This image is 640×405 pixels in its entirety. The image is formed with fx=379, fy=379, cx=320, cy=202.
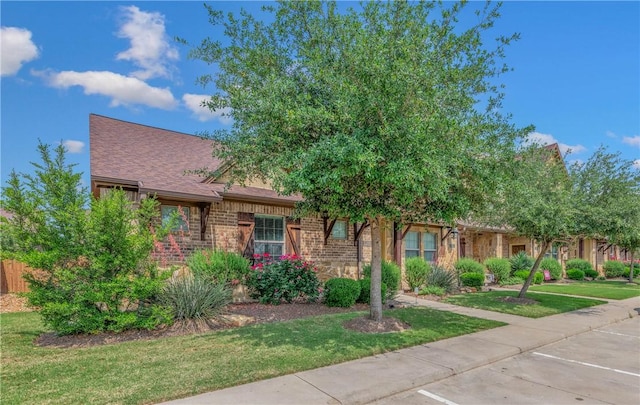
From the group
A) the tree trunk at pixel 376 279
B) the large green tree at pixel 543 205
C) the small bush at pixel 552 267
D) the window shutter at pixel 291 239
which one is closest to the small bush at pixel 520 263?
the small bush at pixel 552 267

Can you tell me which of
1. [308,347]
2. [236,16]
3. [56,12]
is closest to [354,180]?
[308,347]

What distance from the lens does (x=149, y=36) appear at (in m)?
10.7

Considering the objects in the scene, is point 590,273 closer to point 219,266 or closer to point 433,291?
point 433,291

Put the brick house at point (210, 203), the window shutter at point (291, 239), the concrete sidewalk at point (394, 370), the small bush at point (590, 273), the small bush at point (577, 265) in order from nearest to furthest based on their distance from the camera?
the concrete sidewalk at point (394, 370) < the brick house at point (210, 203) < the window shutter at point (291, 239) < the small bush at point (577, 265) < the small bush at point (590, 273)

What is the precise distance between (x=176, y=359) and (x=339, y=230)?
920 cm

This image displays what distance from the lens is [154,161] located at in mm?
11805

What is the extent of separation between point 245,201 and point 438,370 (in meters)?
7.78

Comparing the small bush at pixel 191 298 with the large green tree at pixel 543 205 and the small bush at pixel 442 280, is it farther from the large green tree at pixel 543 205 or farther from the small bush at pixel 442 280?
the small bush at pixel 442 280

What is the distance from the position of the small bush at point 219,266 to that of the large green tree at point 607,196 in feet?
32.8

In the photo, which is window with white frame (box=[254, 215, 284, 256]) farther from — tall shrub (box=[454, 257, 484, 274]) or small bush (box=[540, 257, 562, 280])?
small bush (box=[540, 257, 562, 280])

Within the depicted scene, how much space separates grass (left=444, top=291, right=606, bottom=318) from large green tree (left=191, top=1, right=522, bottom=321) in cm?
462

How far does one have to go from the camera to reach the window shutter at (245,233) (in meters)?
11.6

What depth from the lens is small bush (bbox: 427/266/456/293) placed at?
15.0m

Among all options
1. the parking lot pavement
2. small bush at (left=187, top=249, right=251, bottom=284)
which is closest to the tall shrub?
the parking lot pavement
